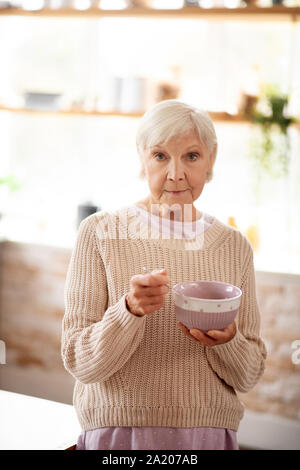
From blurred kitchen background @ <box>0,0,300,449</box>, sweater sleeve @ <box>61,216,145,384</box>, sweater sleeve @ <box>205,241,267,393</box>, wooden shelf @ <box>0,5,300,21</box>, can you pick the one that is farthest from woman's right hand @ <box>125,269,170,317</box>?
wooden shelf @ <box>0,5,300,21</box>

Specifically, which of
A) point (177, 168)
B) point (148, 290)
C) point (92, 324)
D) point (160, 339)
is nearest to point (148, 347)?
point (160, 339)

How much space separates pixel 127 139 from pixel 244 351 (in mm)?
2202

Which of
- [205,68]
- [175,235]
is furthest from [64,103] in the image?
[175,235]

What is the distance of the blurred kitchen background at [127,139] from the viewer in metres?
2.67

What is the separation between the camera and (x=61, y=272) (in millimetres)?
2891

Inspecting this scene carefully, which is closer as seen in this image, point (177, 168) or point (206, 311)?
point (206, 311)

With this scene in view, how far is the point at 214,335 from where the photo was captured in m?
1.11

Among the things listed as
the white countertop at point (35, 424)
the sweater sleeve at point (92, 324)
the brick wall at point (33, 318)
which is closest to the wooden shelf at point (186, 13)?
the brick wall at point (33, 318)

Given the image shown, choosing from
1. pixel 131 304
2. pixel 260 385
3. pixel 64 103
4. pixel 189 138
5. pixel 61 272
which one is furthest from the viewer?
pixel 64 103

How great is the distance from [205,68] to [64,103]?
2.63 feet

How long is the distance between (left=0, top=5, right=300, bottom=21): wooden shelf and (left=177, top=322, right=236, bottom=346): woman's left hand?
197 centimetres

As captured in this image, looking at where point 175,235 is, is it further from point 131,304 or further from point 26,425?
point 26,425

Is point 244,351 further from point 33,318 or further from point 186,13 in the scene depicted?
point 186,13

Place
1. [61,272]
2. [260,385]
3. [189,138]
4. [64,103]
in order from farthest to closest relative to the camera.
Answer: [64,103] → [61,272] → [260,385] → [189,138]
